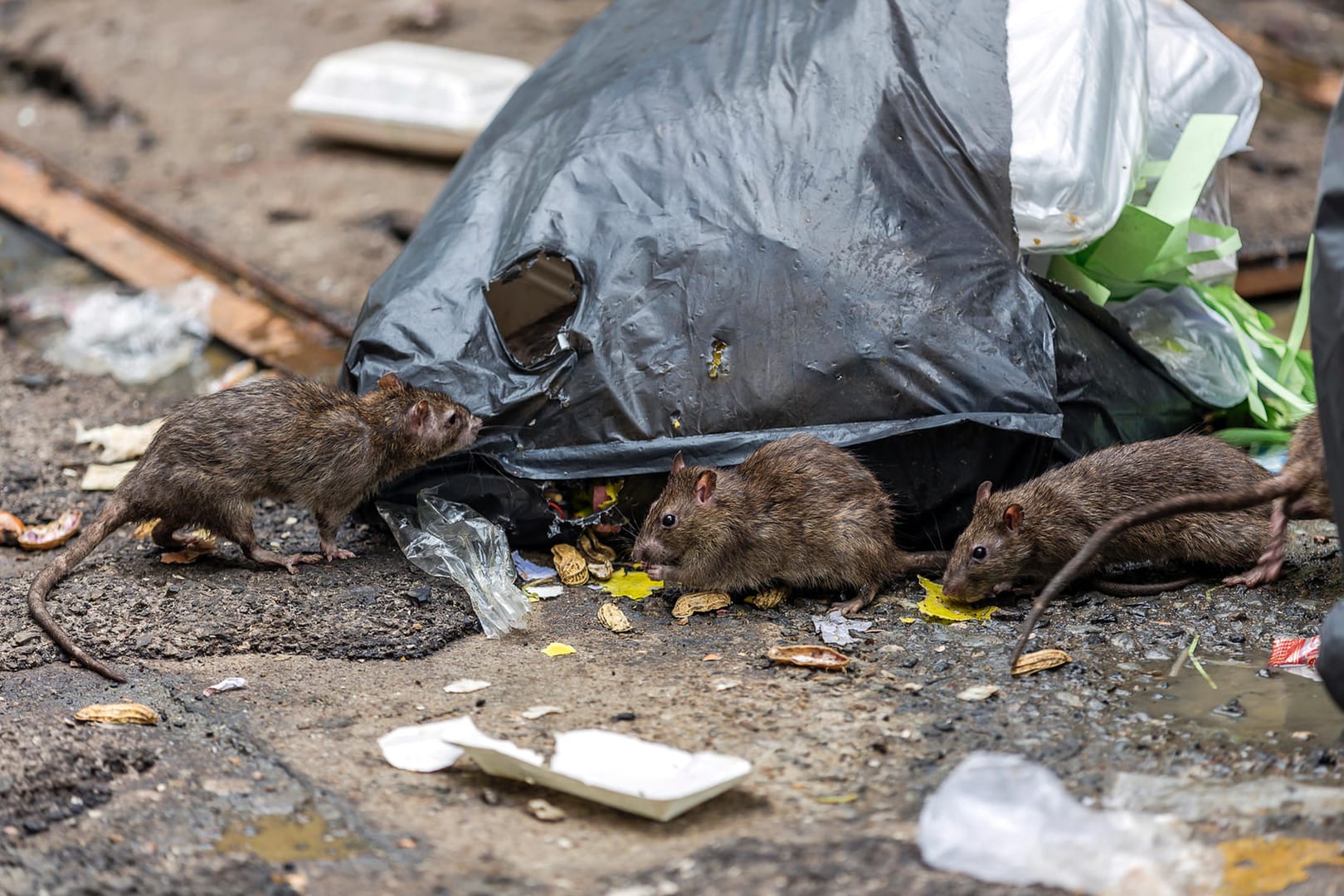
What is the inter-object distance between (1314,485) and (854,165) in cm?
170

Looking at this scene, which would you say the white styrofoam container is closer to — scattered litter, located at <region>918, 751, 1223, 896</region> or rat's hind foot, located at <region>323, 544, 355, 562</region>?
rat's hind foot, located at <region>323, 544, 355, 562</region>

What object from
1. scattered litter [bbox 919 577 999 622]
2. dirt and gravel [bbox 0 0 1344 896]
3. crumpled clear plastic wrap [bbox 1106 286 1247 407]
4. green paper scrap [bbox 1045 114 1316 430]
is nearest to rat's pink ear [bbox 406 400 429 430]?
dirt and gravel [bbox 0 0 1344 896]

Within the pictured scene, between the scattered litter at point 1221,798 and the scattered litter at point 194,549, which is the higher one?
the scattered litter at point 1221,798

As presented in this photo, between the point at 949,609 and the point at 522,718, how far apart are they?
5.04 feet

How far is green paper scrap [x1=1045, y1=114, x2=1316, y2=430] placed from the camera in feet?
15.5

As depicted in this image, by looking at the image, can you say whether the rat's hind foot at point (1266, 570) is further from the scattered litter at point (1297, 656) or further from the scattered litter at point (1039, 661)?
the scattered litter at point (1039, 661)

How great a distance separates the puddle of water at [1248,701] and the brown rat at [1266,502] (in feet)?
1.26

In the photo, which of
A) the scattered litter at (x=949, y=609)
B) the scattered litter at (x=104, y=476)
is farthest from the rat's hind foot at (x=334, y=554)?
the scattered litter at (x=949, y=609)

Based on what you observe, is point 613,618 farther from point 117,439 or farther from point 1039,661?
point 117,439

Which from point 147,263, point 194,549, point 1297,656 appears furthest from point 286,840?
point 147,263

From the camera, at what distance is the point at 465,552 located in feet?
15.2

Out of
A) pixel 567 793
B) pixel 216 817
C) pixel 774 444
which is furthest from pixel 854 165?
pixel 216 817

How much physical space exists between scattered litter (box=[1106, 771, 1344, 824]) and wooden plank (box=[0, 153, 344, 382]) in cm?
412

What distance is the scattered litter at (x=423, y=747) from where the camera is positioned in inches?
136
